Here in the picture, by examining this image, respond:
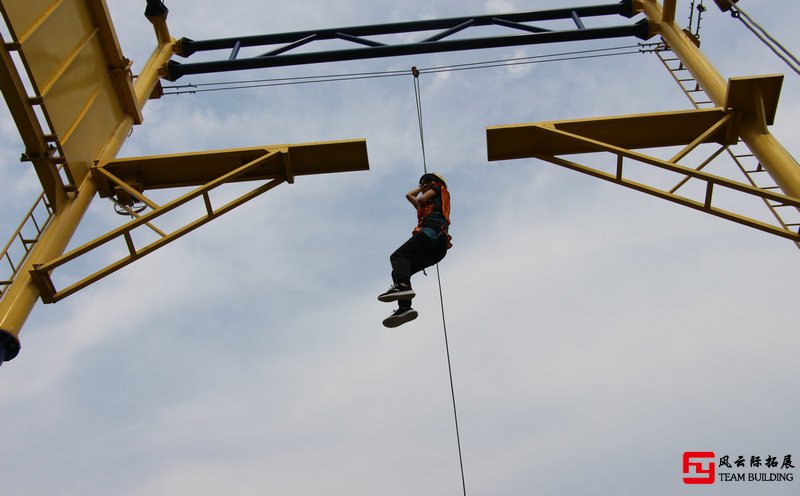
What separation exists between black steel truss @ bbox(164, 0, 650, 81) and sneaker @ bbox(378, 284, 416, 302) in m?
3.39

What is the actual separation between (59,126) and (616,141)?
4900 millimetres

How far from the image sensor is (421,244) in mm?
6840

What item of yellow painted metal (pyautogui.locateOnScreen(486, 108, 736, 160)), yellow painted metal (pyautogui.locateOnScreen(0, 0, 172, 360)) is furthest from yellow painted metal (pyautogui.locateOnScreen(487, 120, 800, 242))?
yellow painted metal (pyautogui.locateOnScreen(0, 0, 172, 360))

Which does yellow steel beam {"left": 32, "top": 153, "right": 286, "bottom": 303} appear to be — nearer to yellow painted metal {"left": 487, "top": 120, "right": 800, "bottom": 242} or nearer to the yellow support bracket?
the yellow support bracket

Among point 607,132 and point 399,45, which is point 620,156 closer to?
point 607,132

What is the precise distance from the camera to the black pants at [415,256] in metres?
6.57

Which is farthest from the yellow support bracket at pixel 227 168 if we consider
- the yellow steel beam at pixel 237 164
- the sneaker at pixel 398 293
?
the sneaker at pixel 398 293

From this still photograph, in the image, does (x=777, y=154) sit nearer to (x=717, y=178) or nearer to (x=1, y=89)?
(x=717, y=178)

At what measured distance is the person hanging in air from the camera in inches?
249

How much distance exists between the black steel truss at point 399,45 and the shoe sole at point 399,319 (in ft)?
12.0

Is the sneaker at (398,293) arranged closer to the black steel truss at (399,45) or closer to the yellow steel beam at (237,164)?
the yellow steel beam at (237,164)

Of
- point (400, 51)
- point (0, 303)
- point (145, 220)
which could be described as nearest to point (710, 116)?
point (400, 51)

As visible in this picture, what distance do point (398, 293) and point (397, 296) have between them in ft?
0.10

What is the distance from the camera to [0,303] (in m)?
5.71
